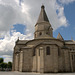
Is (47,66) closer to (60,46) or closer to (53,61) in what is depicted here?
(53,61)

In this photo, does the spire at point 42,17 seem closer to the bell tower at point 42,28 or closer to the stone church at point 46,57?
the bell tower at point 42,28

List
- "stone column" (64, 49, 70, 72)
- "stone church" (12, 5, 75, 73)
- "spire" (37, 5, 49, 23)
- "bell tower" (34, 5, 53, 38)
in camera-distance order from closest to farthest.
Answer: "stone church" (12, 5, 75, 73) → "stone column" (64, 49, 70, 72) → "bell tower" (34, 5, 53, 38) → "spire" (37, 5, 49, 23)

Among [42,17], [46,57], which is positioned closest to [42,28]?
[42,17]

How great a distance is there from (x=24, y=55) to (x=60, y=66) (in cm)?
1002

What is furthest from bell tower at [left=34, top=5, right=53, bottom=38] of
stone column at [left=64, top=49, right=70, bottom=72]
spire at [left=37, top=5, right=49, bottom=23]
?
stone column at [left=64, top=49, right=70, bottom=72]

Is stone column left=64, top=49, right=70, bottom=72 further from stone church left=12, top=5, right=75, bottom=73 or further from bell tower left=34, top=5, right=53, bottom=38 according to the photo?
bell tower left=34, top=5, right=53, bottom=38

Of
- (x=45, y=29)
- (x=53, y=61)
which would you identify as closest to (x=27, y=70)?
(x=53, y=61)

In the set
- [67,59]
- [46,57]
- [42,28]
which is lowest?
[67,59]

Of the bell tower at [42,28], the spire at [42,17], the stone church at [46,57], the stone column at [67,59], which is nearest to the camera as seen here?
the stone church at [46,57]

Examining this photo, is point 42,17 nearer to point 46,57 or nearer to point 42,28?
point 42,28

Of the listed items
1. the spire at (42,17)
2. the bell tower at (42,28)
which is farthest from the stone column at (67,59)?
the spire at (42,17)

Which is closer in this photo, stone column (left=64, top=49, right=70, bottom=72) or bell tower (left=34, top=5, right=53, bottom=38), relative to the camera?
stone column (left=64, top=49, right=70, bottom=72)

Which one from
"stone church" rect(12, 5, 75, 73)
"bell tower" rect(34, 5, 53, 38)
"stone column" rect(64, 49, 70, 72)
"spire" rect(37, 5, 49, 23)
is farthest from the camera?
"spire" rect(37, 5, 49, 23)

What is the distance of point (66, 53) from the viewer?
2644 cm
